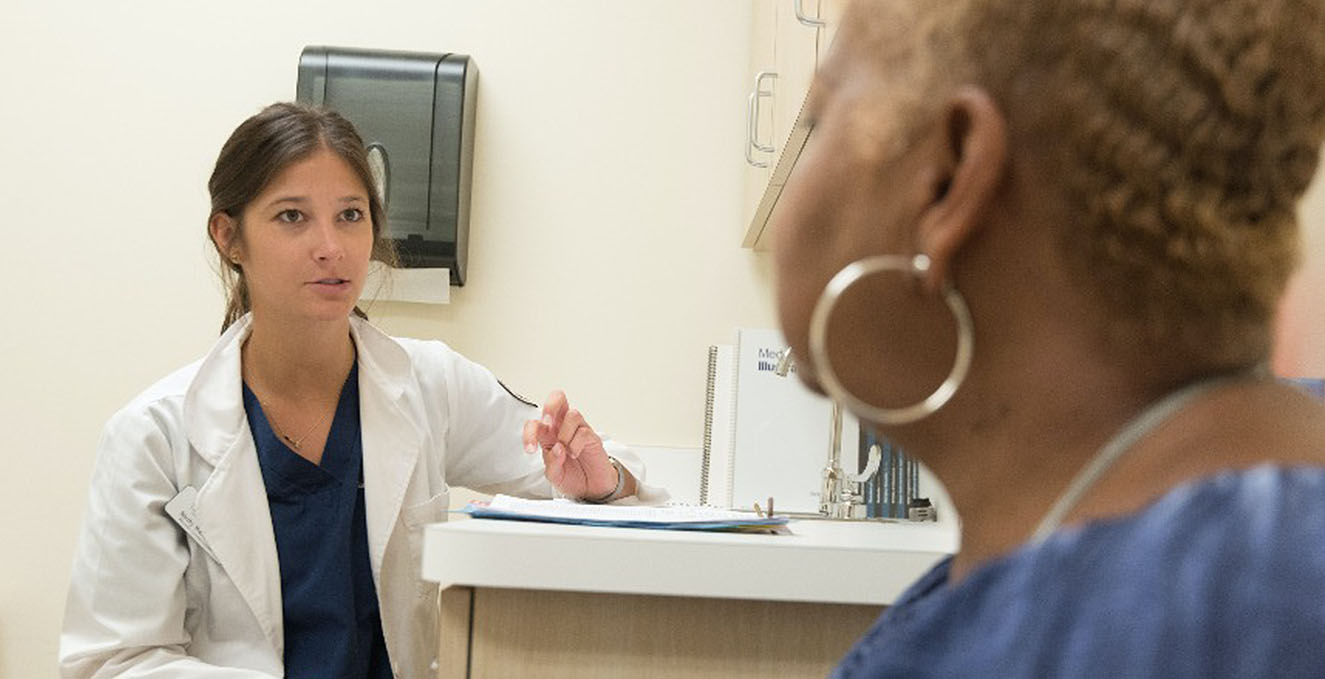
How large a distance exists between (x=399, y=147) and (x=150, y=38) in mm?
596

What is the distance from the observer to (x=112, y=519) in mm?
1688

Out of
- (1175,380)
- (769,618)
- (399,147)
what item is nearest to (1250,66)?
(1175,380)

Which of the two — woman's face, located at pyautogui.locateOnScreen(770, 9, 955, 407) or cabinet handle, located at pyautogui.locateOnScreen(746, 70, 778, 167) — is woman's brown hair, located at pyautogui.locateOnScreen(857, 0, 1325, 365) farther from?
cabinet handle, located at pyautogui.locateOnScreen(746, 70, 778, 167)

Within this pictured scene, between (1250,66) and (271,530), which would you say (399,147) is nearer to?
(271,530)

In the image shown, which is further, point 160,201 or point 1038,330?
point 160,201

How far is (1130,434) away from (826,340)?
0.11 metres

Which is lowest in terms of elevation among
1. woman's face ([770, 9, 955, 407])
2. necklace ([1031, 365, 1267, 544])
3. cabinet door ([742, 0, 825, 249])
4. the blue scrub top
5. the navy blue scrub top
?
the navy blue scrub top

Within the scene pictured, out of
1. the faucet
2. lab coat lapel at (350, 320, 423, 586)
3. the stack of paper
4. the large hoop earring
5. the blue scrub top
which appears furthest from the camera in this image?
the faucet

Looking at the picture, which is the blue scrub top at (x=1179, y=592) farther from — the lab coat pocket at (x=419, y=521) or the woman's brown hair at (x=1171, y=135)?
the lab coat pocket at (x=419, y=521)

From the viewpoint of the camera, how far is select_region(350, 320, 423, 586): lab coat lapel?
1807 millimetres

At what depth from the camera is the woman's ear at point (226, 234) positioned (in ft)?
6.48

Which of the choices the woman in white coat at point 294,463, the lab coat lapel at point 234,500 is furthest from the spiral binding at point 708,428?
the lab coat lapel at point 234,500

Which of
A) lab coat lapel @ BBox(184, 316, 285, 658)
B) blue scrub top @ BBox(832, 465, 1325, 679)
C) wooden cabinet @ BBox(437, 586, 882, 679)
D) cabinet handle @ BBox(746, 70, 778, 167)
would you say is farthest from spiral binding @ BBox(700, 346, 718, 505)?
blue scrub top @ BBox(832, 465, 1325, 679)

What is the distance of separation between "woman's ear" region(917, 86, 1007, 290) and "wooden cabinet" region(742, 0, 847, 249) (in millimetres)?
947
